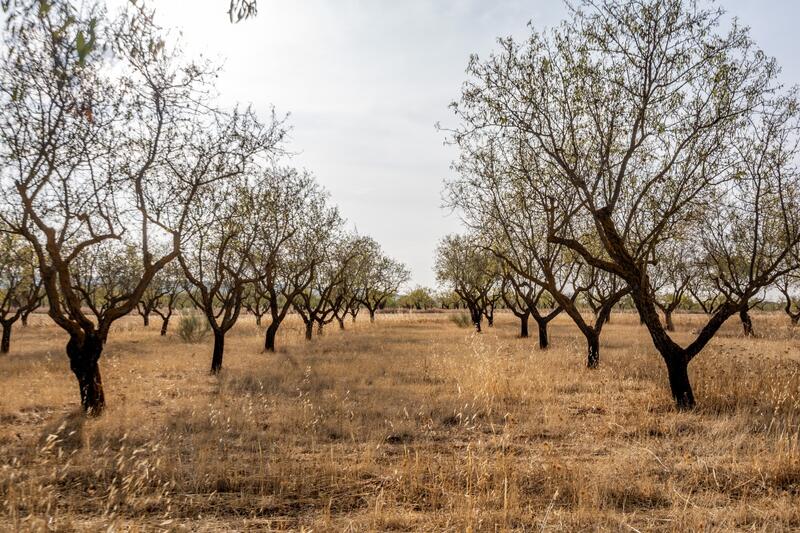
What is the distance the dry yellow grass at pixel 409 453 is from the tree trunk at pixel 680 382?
35 cm

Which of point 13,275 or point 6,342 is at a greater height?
point 13,275

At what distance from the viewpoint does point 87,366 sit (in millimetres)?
10789

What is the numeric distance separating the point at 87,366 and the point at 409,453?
8.04 meters

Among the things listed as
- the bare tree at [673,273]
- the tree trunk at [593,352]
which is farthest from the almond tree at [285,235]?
the bare tree at [673,273]

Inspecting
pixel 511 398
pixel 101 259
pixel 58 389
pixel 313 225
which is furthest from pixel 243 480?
pixel 101 259

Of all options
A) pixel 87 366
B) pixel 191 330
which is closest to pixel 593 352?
pixel 87 366

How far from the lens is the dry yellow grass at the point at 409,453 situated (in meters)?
5.23

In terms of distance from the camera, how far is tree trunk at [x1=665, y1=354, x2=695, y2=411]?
10562 mm

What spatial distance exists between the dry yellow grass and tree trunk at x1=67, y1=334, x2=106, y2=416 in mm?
555

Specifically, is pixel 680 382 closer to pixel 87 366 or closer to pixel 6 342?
pixel 87 366

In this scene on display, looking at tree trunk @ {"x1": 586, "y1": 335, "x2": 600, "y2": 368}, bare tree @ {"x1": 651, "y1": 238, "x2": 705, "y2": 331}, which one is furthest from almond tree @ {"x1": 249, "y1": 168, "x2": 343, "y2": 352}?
bare tree @ {"x1": 651, "y1": 238, "x2": 705, "y2": 331}

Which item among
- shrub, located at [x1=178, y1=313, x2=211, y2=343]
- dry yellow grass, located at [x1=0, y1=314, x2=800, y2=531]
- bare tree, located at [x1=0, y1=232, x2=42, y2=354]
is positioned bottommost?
dry yellow grass, located at [x1=0, y1=314, x2=800, y2=531]

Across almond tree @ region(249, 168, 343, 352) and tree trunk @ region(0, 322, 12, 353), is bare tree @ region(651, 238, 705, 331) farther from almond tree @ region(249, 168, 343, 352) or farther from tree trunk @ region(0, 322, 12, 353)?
tree trunk @ region(0, 322, 12, 353)

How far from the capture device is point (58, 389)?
43.4 feet
